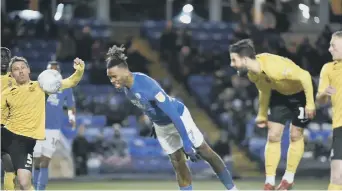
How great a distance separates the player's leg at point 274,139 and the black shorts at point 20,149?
8.53 feet

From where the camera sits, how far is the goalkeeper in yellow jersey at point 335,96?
7.95 m

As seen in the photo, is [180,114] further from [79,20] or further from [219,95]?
[79,20]

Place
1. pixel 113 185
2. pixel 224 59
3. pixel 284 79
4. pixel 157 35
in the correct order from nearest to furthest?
1. pixel 284 79
2. pixel 113 185
3. pixel 224 59
4. pixel 157 35

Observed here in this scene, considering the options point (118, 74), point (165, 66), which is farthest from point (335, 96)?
point (165, 66)

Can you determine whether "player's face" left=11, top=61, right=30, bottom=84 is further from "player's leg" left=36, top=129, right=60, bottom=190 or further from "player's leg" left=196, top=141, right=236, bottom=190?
"player's leg" left=36, top=129, right=60, bottom=190

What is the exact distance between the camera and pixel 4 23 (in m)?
20.2

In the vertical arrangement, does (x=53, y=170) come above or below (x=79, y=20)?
below

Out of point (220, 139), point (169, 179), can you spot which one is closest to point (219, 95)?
point (220, 139)

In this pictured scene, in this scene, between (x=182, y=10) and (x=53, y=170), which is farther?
(x=182, y=10)

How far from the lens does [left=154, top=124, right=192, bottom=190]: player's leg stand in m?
9.20

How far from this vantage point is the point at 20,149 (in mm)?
8922

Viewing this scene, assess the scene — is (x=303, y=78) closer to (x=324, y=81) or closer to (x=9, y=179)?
(x=324, y=81)

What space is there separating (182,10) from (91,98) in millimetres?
6721

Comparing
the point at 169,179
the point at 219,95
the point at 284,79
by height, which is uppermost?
the point at 284,79
